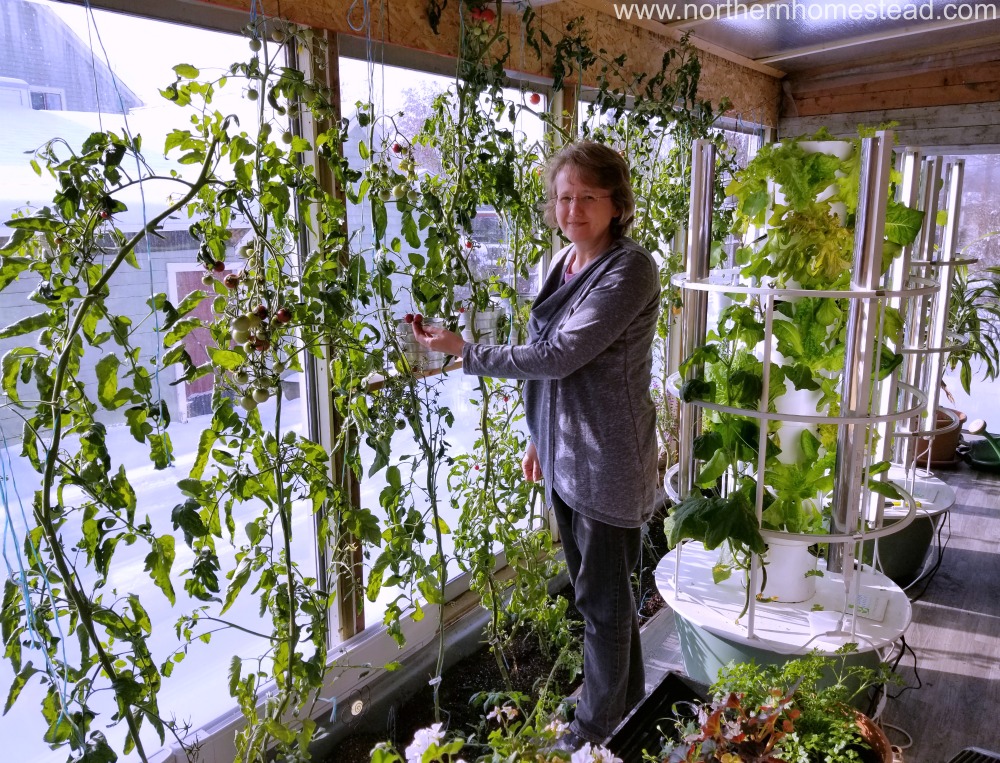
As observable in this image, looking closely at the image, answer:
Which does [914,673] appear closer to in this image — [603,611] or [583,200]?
[603,611]

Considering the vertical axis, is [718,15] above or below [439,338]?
above

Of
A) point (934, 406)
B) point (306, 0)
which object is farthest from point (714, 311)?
point (306, 0)

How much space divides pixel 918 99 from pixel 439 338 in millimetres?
4035

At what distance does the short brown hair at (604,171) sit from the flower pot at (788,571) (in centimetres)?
95

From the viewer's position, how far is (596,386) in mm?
1778

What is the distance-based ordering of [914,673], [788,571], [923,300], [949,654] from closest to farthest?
1. [788,571]
2. [914,673]
3. [949,654]
4. [923,300]

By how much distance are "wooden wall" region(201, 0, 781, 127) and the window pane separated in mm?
213

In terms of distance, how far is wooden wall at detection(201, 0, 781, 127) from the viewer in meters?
1.93

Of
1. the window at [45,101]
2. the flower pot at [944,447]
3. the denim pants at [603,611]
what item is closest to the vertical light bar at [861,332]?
the denim pants at [603,611]

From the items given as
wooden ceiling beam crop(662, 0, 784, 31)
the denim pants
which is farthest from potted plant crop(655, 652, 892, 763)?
wooden ceiling beam crop(662, 0, 784, 31)

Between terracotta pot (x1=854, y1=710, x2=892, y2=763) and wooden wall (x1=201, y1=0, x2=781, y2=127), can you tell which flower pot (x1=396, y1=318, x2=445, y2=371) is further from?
terracotta pot (x1=854, y1=710, x2=892, y2=763)

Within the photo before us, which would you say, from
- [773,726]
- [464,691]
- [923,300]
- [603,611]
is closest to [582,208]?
[603,611]

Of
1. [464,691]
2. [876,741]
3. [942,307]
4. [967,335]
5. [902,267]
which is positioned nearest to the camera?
[876,741]

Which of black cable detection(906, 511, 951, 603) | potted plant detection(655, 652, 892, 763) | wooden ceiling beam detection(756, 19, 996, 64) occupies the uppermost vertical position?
wooden ceiling beam detection(756, 19, 996, 64)
